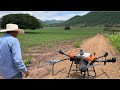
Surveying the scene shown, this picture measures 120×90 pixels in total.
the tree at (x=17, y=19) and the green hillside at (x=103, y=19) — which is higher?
the tree at (x=17, y=19)

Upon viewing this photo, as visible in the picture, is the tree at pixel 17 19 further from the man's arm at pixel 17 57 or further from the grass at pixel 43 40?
the grass at pixel 43 40

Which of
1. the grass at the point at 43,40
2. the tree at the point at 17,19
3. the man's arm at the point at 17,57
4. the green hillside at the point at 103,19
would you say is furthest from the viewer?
the grass at the point at 43,40

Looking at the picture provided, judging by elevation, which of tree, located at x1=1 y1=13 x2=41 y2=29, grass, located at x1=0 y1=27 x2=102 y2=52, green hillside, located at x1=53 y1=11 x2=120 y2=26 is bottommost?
grass, located at x1=0 y1=27 x2=102 y2=52

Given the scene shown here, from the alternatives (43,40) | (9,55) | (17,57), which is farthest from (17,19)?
(43,40)

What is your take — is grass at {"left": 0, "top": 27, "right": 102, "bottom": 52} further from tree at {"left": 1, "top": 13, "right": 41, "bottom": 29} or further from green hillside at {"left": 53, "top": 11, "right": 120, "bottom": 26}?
tree at {"left": 1, "top": 13, "right": 41, "bottom": 29}

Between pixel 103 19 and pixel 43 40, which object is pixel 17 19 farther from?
pixel 43 40

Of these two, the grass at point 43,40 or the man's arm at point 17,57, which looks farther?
the grass at point 43,40

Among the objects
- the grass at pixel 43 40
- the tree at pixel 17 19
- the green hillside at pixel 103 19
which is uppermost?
the tree at pixel 17 19

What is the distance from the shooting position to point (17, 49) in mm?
2572

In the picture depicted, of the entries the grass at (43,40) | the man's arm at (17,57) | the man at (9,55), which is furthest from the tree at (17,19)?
the grass at (43,40)

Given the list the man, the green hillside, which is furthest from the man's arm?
the green hillside
